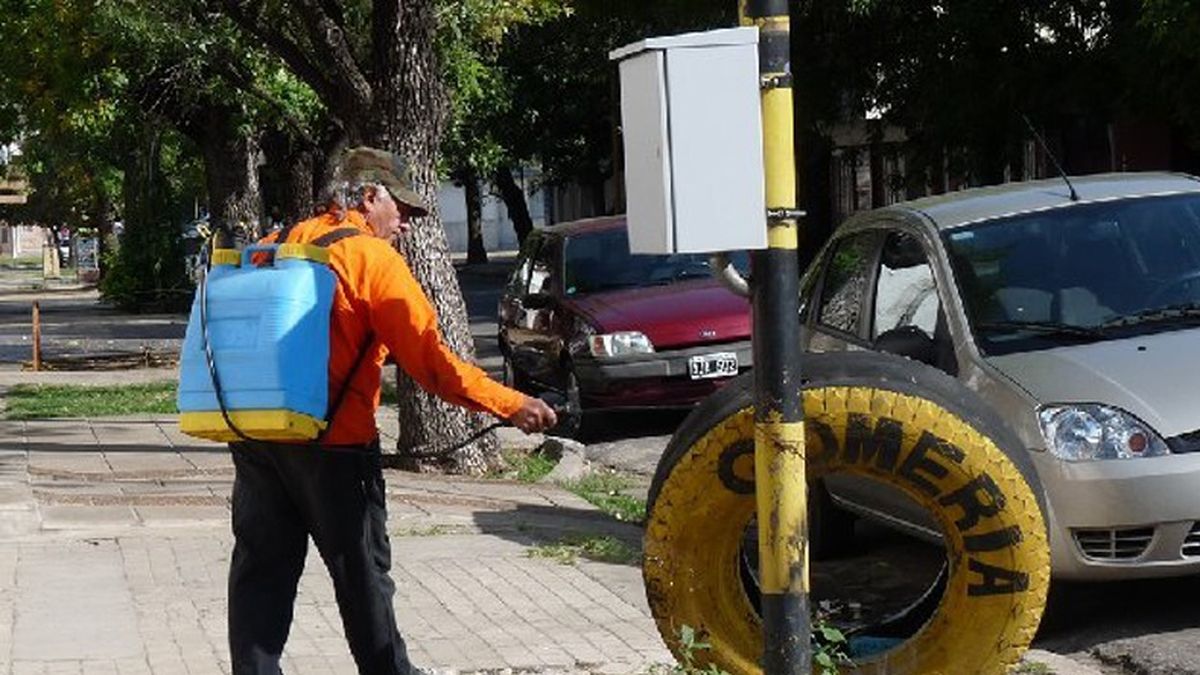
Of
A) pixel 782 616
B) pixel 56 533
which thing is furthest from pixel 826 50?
pixel 782 616

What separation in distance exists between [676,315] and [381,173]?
961cm

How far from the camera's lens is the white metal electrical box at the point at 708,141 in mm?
5168

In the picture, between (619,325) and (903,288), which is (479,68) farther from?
(903,288)

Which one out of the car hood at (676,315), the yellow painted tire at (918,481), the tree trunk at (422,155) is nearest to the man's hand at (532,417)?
the yellow painted tire at (918,481)

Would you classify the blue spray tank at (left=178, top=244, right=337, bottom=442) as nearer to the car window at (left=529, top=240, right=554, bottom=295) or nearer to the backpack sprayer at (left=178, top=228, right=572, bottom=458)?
the backpack sprayer at (left=178, top=228, right=572, bottom=458)

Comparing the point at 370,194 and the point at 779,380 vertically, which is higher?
the point at 370,194

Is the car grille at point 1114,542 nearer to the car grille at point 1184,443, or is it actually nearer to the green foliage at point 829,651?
the car grille at point 1184,443

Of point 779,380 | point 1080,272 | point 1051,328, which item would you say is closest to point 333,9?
point 1080,272

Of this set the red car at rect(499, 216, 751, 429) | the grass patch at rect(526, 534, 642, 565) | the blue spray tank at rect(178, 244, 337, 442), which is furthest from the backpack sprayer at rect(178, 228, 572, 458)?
the red car at rect(499, 216, 751, 429)

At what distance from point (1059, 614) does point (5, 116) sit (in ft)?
84.7

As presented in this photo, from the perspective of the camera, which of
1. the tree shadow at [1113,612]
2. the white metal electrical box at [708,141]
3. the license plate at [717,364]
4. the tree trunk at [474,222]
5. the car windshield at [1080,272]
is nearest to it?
the white metal electrical box at [708,141]

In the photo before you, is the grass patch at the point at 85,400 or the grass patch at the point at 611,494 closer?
the grass patch at the point at 611,494

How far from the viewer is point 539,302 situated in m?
17.2

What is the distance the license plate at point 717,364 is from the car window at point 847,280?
529 cm
